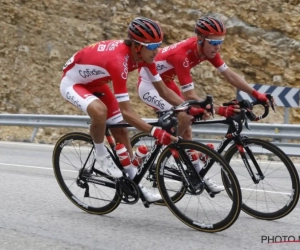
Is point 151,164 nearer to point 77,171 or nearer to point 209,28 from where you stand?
point 77,171

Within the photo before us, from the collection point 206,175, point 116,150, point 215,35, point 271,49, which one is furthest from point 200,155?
point 271,49

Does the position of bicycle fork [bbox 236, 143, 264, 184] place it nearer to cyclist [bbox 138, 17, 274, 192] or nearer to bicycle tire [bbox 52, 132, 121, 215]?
cyclist [bbox 138, 17, 274, 192]

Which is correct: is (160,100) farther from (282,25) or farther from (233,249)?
(282,25)

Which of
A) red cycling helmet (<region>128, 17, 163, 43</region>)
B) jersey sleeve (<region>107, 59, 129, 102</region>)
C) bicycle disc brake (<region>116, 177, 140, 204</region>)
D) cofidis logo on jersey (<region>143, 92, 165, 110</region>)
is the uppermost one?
red cycling helmet (<region>128, 17, 163, 43</region>)

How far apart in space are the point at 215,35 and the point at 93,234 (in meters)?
2.60

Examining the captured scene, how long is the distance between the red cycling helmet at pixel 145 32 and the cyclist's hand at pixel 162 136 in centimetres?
85

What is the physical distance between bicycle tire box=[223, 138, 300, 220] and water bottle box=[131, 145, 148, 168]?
0.82 m

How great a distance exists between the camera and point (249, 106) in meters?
5.87

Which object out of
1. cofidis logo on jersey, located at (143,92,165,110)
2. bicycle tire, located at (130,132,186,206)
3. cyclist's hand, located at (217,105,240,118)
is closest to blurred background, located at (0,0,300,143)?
cofidis logo on jersey, located at (143,92,165,110)

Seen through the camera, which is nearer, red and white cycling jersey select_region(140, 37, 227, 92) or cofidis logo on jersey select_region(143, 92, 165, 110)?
red and white cycling jersey select_region(140, 37, 227, 92)

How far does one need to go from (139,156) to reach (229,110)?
99 centimetres

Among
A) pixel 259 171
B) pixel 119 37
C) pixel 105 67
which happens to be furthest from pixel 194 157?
pixel 119 37

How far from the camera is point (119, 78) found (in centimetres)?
552

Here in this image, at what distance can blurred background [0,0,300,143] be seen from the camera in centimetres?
1931
